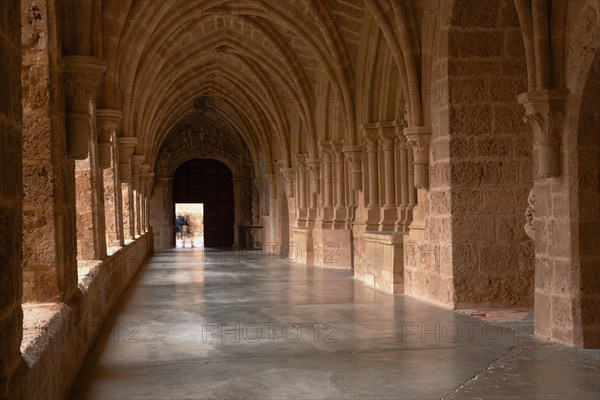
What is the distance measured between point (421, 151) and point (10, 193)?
5992 mm

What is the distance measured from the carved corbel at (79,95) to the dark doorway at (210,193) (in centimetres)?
2002

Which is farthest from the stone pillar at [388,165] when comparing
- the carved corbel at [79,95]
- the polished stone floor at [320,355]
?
the carved corbel at [79,95]

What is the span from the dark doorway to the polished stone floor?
16.6 meters

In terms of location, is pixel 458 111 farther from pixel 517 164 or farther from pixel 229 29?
pixel 229 29

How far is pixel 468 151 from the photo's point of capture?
23.7 feet

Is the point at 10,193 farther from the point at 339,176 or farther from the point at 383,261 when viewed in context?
the point at 339,176

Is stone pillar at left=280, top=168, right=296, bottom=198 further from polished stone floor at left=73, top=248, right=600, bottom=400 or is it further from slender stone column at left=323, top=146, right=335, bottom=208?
polished stone floor at left=73, top=248, right=600, bottom=400

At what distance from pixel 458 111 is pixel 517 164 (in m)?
0.81

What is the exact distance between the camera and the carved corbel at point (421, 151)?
784 centimetres

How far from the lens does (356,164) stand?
11547 millimetres

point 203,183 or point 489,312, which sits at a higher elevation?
point 203,183

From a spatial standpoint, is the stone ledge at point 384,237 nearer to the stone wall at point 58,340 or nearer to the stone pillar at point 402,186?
the stone pillar at point 402,186

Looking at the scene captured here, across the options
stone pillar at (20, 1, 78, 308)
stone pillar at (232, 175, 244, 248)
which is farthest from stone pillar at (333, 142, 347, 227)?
stone pillar at (232, 175, 244, 248)

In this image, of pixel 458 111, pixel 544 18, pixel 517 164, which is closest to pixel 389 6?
pixel 458 111
